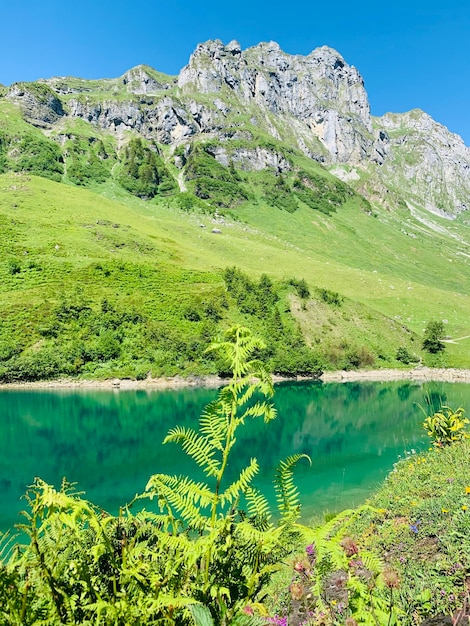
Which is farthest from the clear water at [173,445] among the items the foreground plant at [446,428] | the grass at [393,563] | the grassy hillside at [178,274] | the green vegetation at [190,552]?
the green vegetation at [190,552]

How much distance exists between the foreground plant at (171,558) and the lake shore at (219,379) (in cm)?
5227

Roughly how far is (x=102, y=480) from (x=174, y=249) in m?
69.8

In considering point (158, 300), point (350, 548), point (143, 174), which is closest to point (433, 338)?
point (158, 300)

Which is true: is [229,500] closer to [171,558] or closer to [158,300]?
[171,558]

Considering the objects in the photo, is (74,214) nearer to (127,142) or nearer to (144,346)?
(144,346)

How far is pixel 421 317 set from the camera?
8244cm

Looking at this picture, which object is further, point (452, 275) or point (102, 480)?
point (452, 275)

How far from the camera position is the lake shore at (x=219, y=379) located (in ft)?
169

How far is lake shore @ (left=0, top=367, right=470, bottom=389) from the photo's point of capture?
5138cm

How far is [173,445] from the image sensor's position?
31828 millimetres

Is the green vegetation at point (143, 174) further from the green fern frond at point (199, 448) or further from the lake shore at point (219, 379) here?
the green fern frond at point (199, 448)

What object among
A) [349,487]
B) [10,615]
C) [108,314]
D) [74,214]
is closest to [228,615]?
[10,615]

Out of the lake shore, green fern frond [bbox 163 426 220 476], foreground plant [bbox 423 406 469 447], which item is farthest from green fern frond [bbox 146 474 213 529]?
the lake shore

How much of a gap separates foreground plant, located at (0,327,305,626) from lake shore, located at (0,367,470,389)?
5227cm
